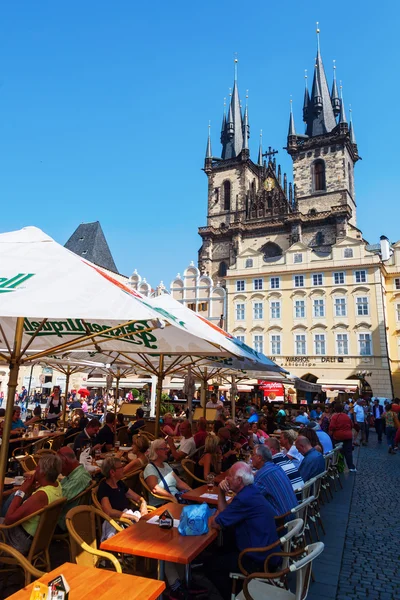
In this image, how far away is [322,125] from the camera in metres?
51.5

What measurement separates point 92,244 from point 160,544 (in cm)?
5665

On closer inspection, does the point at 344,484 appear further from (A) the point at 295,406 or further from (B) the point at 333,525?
(A) the point at 295,406

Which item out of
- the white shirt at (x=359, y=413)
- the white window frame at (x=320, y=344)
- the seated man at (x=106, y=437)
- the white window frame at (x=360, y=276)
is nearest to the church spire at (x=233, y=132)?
the white window frame at (x=360, y=276)

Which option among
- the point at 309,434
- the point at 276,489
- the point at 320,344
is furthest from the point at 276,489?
the point at 320,344

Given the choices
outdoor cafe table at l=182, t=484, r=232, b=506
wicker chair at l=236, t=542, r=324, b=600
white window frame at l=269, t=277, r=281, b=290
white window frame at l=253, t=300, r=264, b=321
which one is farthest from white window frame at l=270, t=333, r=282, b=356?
wicker chair at l=236, t=542, r=324, b=600

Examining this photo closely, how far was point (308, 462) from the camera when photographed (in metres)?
6.46

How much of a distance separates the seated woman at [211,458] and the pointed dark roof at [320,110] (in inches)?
1993

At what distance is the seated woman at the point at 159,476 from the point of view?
197 inches

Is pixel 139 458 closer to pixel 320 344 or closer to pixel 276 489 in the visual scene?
pixel 276 489

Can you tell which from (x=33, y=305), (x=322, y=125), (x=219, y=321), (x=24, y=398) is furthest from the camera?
(x=322, y=125)

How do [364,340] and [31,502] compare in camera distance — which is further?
[364,340]

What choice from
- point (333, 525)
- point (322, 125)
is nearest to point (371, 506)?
point (333, 525)

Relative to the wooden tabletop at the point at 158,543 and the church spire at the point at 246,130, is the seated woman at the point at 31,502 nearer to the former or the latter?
the wooden tabletop at the point at 158,543

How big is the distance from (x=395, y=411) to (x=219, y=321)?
25.1m
